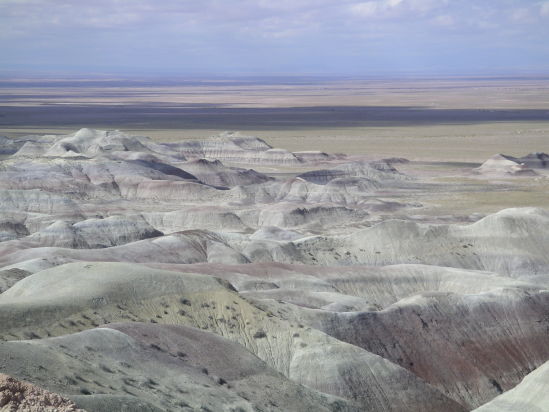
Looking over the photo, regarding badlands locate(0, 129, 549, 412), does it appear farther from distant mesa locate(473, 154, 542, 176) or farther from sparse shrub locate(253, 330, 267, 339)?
distant mesa locate(473, 154, 542, 176)

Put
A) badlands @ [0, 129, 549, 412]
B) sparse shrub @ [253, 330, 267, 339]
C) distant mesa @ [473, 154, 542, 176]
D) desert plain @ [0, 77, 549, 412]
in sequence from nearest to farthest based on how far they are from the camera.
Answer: badlands @ [0, 129, 549, 412] → desert plain @ [0, 77, 549, 412] → sparse shrub @ [253, 330, 267, 339] → distant mesa @ [473, 154, 542, 176]

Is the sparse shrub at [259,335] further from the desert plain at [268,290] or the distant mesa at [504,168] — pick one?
the distant mesa at [504,168]

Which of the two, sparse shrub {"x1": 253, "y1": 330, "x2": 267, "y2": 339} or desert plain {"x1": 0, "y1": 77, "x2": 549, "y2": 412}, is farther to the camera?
sparse shrub {"x1": 253, "y1": 330, "x2": 267, "y2": 339}

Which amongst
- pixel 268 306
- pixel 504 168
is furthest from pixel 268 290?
pixel 504 168

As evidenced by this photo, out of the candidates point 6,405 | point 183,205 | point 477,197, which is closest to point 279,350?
point 6,405

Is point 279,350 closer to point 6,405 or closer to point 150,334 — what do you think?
point 150,334

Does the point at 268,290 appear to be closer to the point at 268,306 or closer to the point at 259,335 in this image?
the point at 268,306

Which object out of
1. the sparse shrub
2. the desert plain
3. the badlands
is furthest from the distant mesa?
the sparse shrub
